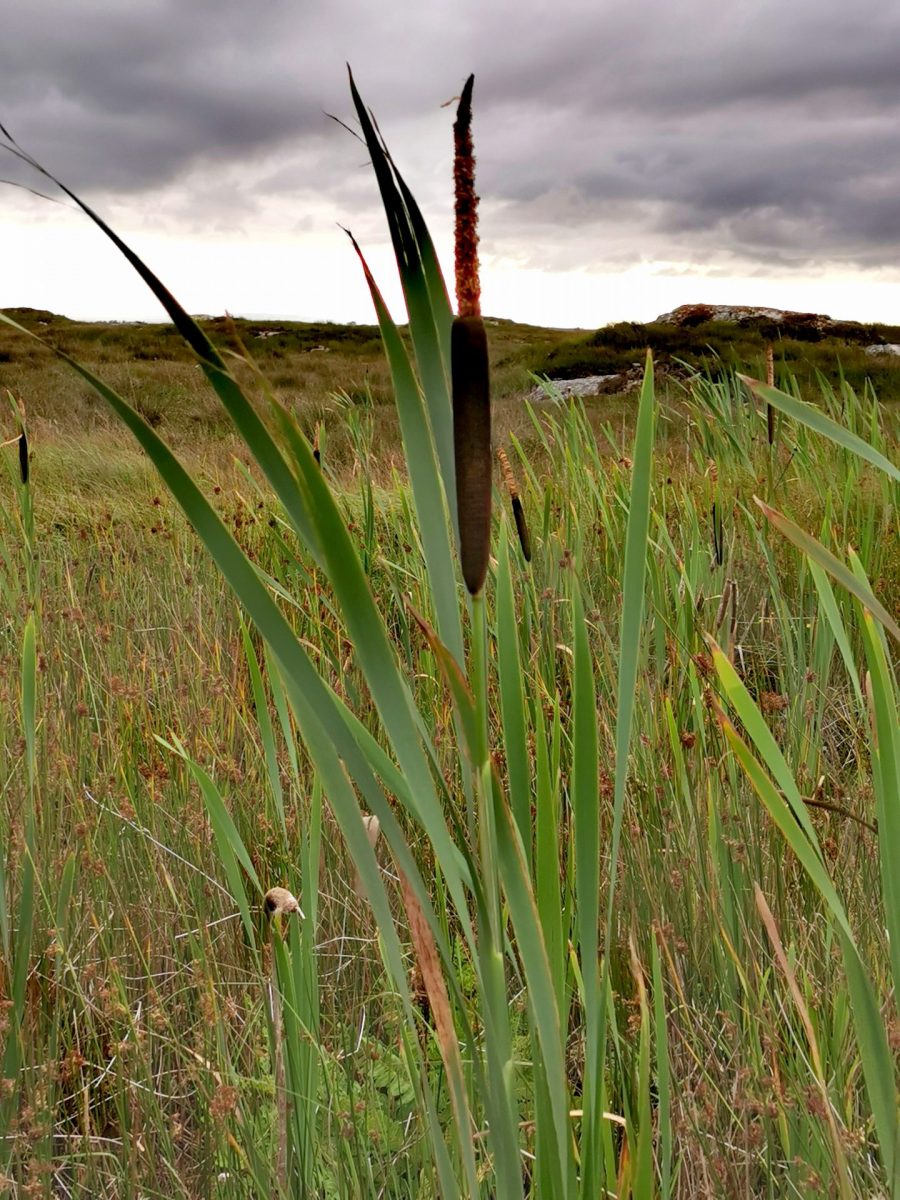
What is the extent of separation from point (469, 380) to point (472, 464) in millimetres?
39

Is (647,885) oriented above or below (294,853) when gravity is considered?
above

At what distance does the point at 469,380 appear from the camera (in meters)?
0.44

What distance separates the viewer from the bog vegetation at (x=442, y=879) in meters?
0.46

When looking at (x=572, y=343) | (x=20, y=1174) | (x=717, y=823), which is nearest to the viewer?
(x=20, y=1174)

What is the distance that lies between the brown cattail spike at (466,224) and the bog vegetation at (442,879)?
0.01 meters

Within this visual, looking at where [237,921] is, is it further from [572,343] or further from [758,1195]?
[572,343]

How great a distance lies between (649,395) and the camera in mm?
707

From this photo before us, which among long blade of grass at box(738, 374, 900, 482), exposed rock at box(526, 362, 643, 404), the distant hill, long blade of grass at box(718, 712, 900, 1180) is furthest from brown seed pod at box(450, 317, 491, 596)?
exposed rock at box(526, 362, 643, 404)

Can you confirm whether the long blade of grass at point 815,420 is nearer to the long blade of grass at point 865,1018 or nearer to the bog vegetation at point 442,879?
the bog vegetation at point 442,879

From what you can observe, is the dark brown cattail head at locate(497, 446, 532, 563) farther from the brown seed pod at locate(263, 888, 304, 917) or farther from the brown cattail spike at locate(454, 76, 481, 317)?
the brown seed pod at locate(263, 888, 304, 917)

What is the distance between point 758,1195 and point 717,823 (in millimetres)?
423

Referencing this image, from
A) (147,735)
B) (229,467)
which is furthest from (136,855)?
(229,467)

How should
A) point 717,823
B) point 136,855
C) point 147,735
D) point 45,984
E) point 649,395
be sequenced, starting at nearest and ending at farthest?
point 649,395, point 717,823, point 45,984, point 136,855, point 147,735

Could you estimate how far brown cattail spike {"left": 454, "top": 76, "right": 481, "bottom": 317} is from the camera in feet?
1.42
